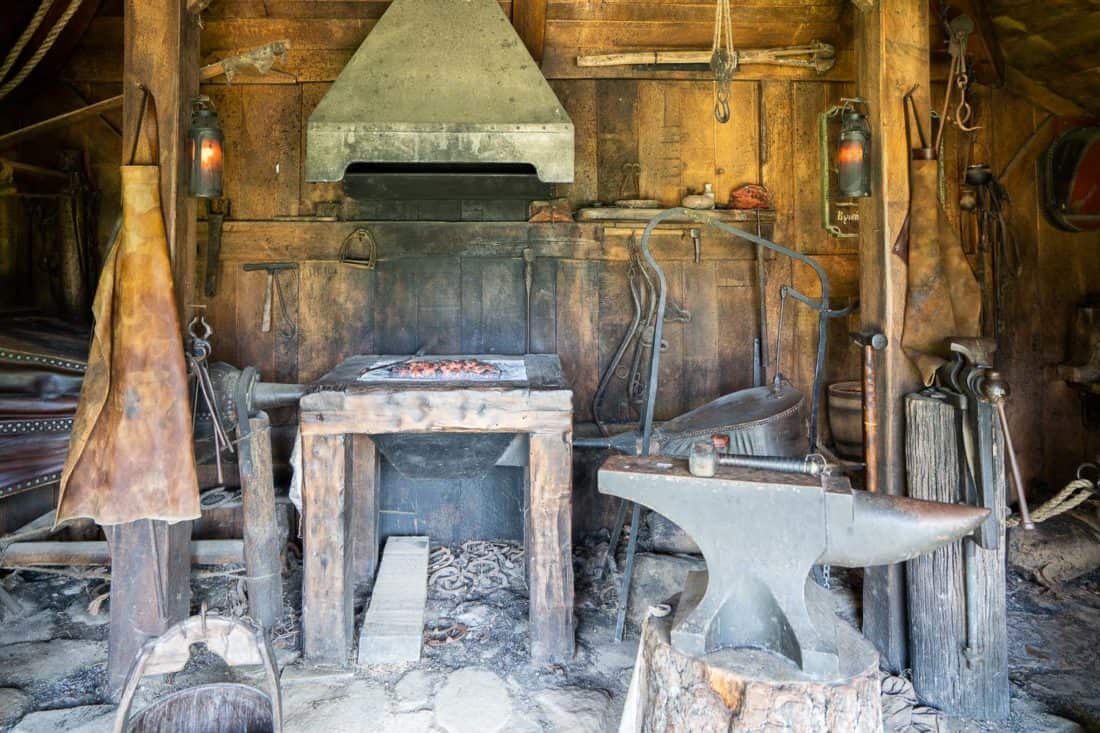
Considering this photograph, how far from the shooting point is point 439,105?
338 cm

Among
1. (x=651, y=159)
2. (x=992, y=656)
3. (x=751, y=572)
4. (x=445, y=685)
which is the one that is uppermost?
(x=651, y=159)

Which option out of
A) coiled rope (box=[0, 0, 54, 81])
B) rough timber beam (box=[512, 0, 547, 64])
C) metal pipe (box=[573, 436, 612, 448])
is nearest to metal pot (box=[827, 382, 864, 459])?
metal pipe (box=[573, 436, 612, 448])

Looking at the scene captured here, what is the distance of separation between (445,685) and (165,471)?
1348 millimetres

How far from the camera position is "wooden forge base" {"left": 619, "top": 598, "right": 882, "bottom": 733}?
182 centimetres

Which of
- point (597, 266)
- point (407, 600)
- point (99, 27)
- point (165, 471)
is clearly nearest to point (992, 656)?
point (407, 600)

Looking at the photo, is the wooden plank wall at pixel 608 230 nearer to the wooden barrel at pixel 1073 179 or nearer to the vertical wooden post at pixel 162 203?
the wooden barrel at pixel 1073 179

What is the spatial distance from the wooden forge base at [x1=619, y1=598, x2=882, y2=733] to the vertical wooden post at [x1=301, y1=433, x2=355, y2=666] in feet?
5.07

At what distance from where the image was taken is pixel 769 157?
4.57 m

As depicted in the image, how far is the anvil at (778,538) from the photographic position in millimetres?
1902

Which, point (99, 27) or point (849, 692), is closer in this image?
point (849, 692)

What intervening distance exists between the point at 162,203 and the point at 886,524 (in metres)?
2.78

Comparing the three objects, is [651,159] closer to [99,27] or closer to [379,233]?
[379,233]

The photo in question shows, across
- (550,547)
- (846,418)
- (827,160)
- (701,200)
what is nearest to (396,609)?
(550,547)

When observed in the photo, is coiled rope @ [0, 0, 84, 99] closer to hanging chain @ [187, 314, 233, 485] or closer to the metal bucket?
hanging chain @ [187, 314, 233, 485]
